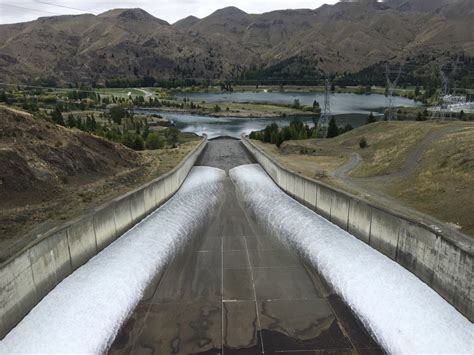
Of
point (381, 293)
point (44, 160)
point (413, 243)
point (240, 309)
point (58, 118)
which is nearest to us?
point (240, 309)

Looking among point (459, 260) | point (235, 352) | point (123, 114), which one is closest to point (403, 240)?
point (459, 260)

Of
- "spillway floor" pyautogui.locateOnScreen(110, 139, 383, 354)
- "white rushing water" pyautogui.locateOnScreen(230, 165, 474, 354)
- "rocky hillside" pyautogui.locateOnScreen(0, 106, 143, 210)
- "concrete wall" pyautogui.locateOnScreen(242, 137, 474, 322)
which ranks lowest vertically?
"spillway floor" pyautogui.locateOnScreen(110, 139, 383, 354)

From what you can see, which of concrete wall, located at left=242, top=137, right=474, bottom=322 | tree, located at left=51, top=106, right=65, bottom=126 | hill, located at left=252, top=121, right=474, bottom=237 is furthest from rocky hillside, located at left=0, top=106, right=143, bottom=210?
tree, located at left=51, top=106, right=65, bottom=126

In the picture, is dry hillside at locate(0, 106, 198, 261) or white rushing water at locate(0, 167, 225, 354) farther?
dry hillside at locate(0, 106, 198, 261)

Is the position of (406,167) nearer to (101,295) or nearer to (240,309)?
(240,309)

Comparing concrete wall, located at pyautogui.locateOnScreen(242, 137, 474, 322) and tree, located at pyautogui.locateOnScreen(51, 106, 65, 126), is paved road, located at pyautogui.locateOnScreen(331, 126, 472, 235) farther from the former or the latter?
tree, located at pyautogui.locateOnScreen(51, 106, 65, 126)

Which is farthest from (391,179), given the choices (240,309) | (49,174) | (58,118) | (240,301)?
(58,118)
